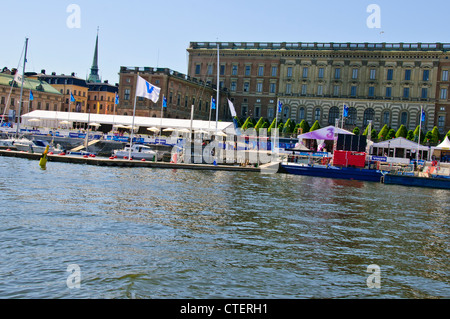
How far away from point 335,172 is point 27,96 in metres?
78.9

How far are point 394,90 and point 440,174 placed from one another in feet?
142

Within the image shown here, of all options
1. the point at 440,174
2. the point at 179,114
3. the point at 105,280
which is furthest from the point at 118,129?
the point at 105,280

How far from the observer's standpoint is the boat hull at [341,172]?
5153cm

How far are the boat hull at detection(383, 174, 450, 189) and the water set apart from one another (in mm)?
17741

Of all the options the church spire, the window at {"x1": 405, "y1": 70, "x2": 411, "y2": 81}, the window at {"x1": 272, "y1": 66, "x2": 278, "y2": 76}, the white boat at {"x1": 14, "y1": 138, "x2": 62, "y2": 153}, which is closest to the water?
the white boat at {"x1": 14, "y1": 138, "x2": 62, "y2": 153}

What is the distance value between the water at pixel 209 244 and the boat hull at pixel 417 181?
17.7m

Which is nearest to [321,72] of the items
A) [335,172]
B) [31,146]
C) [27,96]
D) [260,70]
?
[260,70]

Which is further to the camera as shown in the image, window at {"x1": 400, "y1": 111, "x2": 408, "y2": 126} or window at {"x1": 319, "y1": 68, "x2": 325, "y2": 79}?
window at {"x1": 319, "y1": 68, "x2": 325, "y2": 79}

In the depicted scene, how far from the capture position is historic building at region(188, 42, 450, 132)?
8881 centimetres

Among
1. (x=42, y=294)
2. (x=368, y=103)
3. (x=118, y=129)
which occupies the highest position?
(x=368, y=103)

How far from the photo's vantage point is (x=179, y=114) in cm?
8994

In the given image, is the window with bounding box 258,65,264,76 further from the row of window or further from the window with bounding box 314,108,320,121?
the window with bounding box 314,108,320,121

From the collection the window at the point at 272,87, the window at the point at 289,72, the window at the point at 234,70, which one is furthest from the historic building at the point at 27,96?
the window at the point at 289,72
